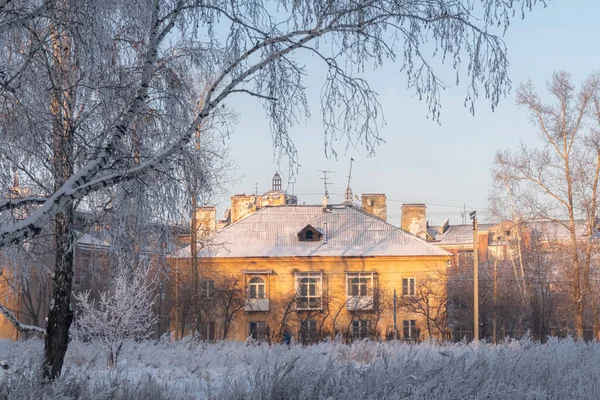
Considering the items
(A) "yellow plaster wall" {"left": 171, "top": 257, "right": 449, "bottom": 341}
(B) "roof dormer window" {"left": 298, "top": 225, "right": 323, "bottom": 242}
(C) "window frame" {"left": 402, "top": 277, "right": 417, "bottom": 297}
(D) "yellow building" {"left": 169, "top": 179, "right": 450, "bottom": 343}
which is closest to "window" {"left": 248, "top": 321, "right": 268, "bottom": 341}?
(D) "yellow building" {"left": 169, "top": 179, "right": 450, "bottom": 343}

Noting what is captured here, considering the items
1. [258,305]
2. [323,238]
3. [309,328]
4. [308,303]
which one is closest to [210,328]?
[258,305]

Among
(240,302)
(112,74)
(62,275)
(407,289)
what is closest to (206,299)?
(240,302)

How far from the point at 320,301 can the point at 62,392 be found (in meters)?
42.8

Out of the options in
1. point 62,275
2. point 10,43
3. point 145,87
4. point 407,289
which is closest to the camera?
point 145,87

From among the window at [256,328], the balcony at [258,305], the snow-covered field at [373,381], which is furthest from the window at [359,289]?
the snow-covered field at [373,381]

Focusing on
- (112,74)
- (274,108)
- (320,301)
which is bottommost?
(320,301)

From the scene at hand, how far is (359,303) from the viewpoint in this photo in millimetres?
49969

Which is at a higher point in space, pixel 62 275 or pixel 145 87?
pixel 145 87

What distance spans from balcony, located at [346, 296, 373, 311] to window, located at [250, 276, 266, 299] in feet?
18.2

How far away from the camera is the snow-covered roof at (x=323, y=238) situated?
50.9 metres

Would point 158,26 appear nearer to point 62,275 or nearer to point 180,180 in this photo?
point 180,180

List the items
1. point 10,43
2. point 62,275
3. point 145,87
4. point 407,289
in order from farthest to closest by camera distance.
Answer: point 407,289, point 62,275, point 10,43, point 145,87

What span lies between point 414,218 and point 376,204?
780 centimetres

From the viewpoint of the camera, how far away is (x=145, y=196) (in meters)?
7.97
